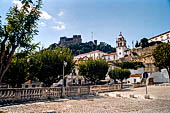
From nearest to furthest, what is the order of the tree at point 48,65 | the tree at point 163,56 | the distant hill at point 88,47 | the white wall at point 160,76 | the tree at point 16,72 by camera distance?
the tree at point 16,72 → the tree at point 48,65 → the tree at point 163,56 → the white wall at point 160,76 → the distant hill at point 88,47

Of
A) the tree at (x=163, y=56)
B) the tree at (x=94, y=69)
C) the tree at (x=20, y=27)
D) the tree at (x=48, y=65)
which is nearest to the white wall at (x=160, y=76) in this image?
the tree at (x=163, y=56)

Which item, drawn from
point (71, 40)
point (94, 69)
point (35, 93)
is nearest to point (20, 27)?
point (35, 93)

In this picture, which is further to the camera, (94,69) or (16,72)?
(94,69)

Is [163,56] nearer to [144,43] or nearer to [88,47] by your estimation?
[144,43]

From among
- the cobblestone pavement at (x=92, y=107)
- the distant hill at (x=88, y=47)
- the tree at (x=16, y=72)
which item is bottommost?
the cobblestone pavement at (x=92, y=107)

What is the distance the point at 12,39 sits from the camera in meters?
8.88

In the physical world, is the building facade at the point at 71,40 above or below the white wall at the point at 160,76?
above

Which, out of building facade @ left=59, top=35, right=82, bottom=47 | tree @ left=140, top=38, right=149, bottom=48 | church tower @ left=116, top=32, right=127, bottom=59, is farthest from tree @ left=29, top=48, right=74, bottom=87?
building facade @ left=59, top=35, right=82, bottom=47

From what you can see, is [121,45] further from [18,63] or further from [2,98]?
[2,98]

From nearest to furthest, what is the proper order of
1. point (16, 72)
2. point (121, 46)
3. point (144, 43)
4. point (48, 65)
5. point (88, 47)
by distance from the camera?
point (16, 72) < point (48, 65) < point (144, 43) < point (121, 46) < point (88, 47)

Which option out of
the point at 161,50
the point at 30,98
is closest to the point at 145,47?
the point at 161,50

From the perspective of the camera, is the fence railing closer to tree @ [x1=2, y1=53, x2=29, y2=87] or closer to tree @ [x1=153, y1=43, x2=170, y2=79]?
tree @ [x1=2, y1=53, x2=29, y2=87]

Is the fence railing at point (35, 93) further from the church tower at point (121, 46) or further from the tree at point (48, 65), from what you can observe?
the church tower at point (121, 46)

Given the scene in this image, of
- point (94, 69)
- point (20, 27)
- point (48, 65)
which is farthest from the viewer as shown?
point (94, 69)
